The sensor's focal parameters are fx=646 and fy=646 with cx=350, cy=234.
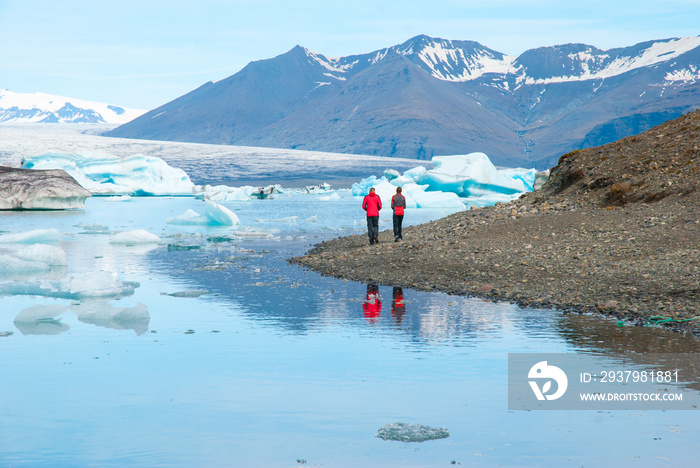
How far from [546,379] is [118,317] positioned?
6.19m

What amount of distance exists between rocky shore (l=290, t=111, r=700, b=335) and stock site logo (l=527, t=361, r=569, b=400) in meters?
2.62

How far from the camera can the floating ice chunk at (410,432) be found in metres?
4.87

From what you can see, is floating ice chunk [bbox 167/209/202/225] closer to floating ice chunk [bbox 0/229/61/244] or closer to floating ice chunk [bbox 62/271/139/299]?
floating ice chunk [bbox 0/229/61/244]

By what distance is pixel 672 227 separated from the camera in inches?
522

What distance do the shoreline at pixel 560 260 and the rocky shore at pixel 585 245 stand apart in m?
0.02

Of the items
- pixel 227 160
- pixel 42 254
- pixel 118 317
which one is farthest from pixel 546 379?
pixel 227 160

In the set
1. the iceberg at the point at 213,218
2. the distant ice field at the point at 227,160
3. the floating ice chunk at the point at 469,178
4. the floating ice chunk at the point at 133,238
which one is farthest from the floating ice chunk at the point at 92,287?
the distant ice field at the point at 227,160

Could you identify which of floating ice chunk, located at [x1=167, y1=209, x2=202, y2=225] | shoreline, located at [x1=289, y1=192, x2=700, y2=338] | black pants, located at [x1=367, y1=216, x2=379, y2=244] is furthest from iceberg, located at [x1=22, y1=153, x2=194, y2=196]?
black pants, located at [x1=367, y1=216, x2=379, y2=244]

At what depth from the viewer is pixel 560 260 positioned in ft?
40.2

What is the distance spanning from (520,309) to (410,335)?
2315 mm

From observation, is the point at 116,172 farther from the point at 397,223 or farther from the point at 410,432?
the point at 410,432

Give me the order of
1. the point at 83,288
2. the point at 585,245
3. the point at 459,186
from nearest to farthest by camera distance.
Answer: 1. the point at 83,288
2. the point at 585,245
3. the point at 459,186

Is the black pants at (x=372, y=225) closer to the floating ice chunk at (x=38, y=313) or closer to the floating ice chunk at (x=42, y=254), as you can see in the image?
the floating ice chunk at (x=42, y=254)

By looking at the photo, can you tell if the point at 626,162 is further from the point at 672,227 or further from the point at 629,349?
the point at 629,349
